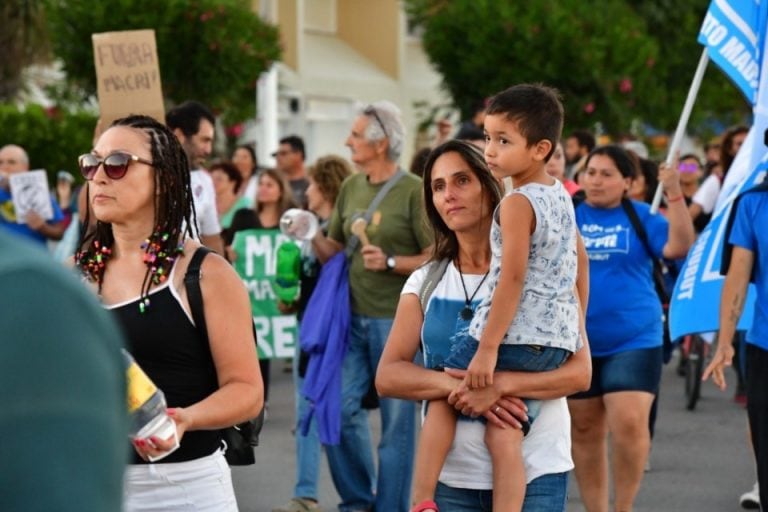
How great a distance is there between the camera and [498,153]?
4621 mm

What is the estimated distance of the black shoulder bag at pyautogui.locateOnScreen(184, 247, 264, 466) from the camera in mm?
3771

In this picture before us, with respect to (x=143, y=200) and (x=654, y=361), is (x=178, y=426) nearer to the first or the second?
(x=143, y=200)

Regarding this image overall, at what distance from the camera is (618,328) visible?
7.29 m

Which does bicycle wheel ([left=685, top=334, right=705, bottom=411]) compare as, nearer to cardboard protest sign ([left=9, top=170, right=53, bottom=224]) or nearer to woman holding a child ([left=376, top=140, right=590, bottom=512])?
cardboard protest sign ([left=9, top=170, right=53, bottom=224])

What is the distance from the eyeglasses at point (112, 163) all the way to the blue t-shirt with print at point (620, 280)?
3741 millimetres

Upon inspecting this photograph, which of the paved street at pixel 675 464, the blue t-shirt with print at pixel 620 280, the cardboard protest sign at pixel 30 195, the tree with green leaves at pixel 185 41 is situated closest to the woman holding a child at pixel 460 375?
the blue t-shirt with print at pixel 620 280

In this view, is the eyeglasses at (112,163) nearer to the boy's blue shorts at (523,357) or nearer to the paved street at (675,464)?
the boy's blue shorts at (523,357)

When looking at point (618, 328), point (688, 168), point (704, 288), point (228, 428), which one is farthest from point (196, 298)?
point (688, 168)

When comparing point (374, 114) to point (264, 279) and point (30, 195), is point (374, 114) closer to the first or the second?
point (264, 279)

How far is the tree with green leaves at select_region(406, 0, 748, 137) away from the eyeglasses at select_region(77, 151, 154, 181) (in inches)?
778

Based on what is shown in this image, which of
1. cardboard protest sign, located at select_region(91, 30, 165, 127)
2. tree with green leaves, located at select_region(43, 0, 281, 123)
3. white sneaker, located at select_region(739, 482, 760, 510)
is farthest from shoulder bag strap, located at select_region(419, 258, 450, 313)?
tree with green leaves, located at select_region(43, 0, 281, 123)

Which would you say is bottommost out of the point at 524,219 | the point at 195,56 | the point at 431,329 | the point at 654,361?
the point at 654,361

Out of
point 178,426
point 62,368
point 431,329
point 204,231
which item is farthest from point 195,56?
point 62,368

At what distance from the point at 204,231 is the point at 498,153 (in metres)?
3.30
